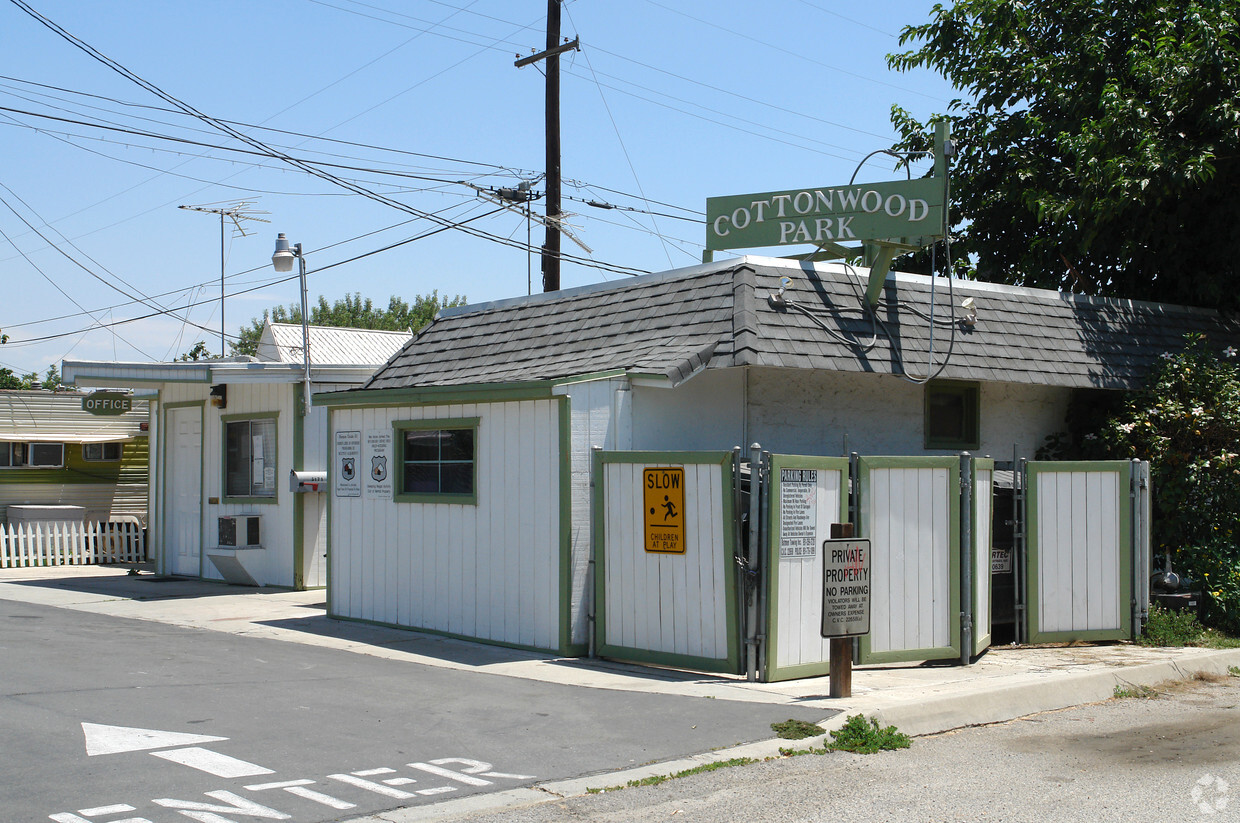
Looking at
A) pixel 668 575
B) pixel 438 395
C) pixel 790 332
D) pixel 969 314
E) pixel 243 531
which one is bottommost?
pixel 243 531

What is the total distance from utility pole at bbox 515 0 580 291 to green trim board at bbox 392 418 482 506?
773cm

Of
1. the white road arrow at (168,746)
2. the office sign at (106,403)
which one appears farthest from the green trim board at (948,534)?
the office sign at (106,403)

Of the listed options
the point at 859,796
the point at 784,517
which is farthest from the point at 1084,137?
the point at 859,796

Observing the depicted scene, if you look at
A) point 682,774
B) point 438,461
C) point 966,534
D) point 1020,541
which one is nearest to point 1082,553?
point 1020,541

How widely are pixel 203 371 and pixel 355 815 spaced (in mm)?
11493

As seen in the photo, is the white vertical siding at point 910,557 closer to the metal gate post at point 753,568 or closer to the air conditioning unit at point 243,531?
the metal gate post at point 753,568

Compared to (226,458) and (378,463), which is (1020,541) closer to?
(378,463)

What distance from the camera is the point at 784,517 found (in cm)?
943

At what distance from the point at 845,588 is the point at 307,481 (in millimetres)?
9413

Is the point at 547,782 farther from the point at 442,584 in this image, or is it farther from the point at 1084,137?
the point at 1084,137

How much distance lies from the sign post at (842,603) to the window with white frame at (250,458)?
10.6m

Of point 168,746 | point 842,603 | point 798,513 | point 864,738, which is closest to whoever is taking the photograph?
point 168,746

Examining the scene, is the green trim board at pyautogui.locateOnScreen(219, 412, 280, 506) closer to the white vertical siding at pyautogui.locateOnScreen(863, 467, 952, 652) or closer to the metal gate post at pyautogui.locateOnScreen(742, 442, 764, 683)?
the metal gate post at pyautogui.locateOnScreen(742, 442, 764, 683)

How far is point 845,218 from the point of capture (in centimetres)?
1258
